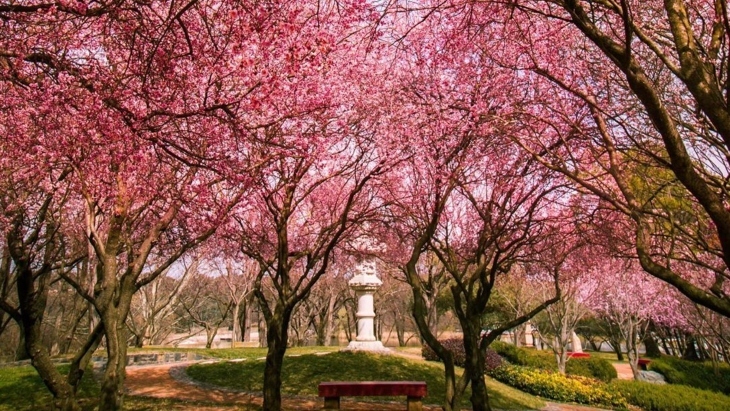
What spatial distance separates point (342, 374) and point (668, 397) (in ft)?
30.0

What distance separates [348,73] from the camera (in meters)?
8.30

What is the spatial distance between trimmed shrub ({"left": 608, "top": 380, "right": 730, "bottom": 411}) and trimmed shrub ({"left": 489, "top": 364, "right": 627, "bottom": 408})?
404 mm

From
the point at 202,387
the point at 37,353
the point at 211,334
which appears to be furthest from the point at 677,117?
the point at 211,334

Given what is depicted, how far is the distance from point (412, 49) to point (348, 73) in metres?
1.26

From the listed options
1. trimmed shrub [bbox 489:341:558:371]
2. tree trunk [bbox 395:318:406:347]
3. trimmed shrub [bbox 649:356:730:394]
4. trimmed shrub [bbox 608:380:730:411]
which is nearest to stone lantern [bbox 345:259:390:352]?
trimmed shrub [bbox 489:341:558:371]

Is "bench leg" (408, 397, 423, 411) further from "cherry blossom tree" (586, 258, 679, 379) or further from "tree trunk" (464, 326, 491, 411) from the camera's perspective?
"cherry blossom tree" (586, 258, 679, 379)

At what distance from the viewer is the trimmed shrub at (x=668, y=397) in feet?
42.3

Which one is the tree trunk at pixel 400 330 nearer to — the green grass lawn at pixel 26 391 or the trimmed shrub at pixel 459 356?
the trimmed shrub at pixel 459 356

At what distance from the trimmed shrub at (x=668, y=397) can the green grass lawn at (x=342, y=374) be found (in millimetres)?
3154

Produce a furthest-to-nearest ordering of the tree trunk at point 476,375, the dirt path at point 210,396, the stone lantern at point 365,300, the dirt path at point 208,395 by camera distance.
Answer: the stone lantern at point 365,300, the dirt path at point 208,395, the dirt path at point 210,396, the tree trunk at point 476,375

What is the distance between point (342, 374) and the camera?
40.9 ft

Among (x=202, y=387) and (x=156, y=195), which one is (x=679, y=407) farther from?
(x=156, y=195)

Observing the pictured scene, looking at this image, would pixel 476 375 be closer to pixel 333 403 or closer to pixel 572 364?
pixel 333 403

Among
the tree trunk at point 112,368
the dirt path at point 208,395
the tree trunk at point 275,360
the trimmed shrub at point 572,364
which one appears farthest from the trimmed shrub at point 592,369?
the tree trunk at point 112,368
